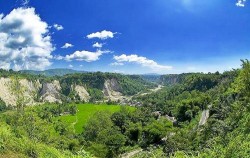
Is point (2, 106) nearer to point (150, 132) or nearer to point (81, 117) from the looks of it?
point (81, 117)

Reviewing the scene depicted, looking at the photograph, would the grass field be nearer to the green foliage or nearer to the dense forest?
the dense forest

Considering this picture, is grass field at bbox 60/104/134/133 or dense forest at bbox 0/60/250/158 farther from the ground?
dense forest at bbox 0/60/250/158

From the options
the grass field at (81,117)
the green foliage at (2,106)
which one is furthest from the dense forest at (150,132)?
the green foliage at (2,106)

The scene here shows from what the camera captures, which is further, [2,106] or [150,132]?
[2,106]

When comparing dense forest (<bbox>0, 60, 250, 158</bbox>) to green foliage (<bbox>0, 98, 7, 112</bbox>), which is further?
green foliage (<bbox>0, 98, 7, 112</bbox>)

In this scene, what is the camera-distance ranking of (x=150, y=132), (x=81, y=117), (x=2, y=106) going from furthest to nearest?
1. (x=2, y=106)
2. (x=81, y=117)
3. (x=150, y=132)

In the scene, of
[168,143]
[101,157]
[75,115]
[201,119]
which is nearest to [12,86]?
[101,157]

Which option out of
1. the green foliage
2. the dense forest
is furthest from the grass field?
the green foliage

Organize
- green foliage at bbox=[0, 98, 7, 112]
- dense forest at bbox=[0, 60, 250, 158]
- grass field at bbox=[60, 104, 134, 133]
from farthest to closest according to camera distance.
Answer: green foliage at bbox=[0, 98, 7, 112], grass field at bbox=[60, 104, 134, 133], dense forest at bbox=[0, 60, 250, 158]

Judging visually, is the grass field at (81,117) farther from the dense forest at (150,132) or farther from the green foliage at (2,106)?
the green foliage at (2,106)

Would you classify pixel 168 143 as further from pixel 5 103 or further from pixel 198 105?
pixel 5 103

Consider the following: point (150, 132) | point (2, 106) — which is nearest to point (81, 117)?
point (2, 106)
